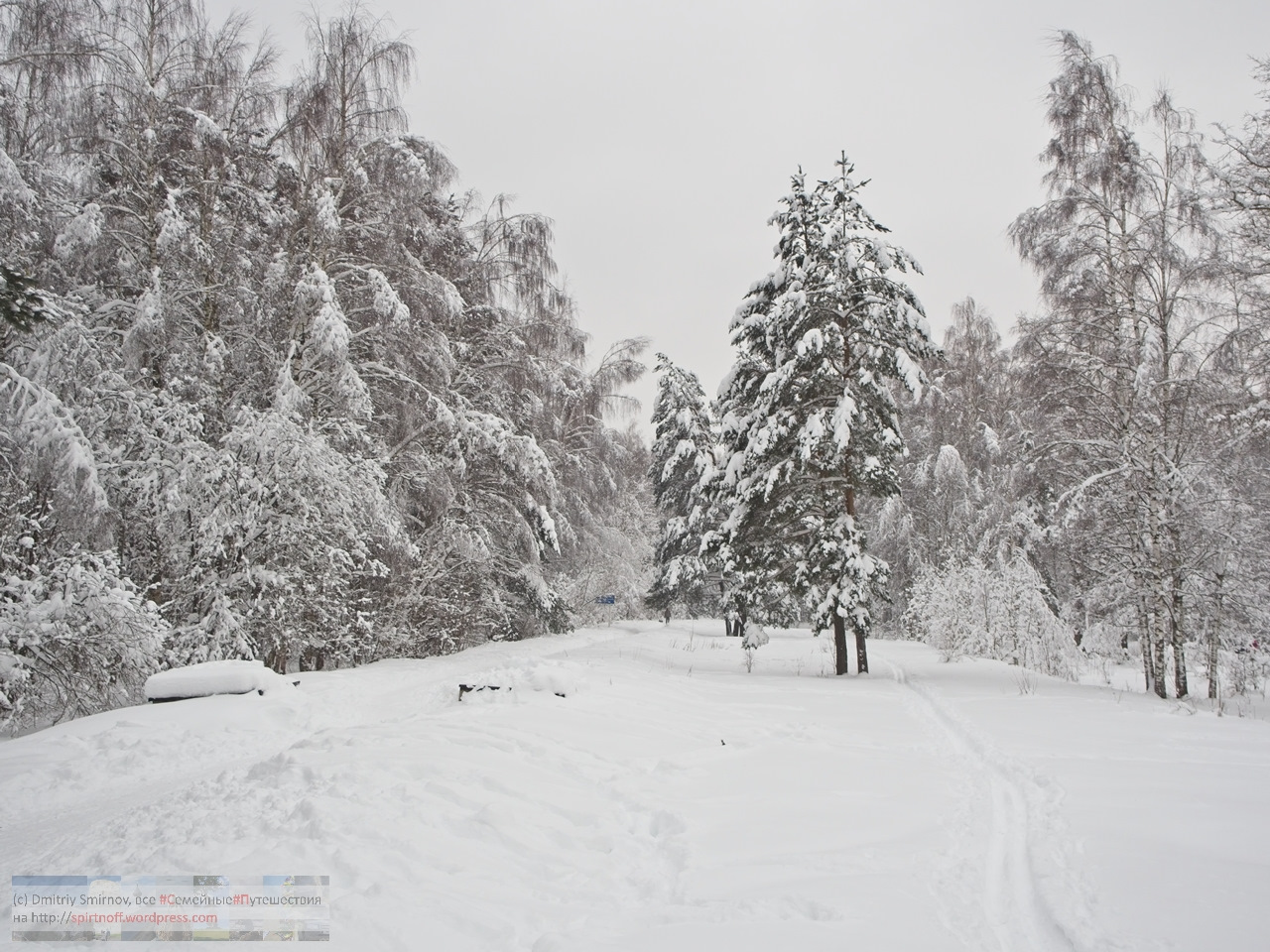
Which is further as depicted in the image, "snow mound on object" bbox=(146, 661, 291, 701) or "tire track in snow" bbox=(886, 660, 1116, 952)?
"snow mound on object" bbox=(146, 661, 291, 701)

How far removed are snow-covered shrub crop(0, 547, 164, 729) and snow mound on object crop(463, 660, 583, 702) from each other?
429cm

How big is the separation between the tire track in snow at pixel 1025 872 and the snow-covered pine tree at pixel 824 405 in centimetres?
684

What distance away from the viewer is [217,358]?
1162 cm

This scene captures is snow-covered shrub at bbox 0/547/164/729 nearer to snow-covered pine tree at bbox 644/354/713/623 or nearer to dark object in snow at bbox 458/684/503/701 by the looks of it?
dark object in snow at bbox 458/684/503/701

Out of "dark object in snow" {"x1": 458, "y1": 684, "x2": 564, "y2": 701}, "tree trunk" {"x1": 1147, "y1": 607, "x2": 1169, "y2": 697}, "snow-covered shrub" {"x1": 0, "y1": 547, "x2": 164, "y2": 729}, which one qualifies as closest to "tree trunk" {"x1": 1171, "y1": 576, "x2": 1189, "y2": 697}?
"tree trunk" {"x1": 1147, "y1": 607, "x2": 1169, "y2": 697}

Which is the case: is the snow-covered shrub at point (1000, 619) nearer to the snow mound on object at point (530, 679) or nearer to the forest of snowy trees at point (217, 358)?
the forest of snowy trees at point (217, 358)

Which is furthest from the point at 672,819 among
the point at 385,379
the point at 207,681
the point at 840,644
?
the point at 385,379

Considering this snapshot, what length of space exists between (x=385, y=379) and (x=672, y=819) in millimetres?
12321

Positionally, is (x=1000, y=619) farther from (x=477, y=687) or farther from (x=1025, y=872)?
(x=1025, y=872)

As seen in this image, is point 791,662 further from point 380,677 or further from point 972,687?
point 380,677

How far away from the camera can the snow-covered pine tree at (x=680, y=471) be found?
80.3 ft

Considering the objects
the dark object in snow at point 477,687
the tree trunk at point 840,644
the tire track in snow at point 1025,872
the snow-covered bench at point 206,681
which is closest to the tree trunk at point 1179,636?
the tree trunk at point 840,644

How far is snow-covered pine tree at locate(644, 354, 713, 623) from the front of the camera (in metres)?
24.5

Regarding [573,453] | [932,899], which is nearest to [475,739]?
[932,899]
